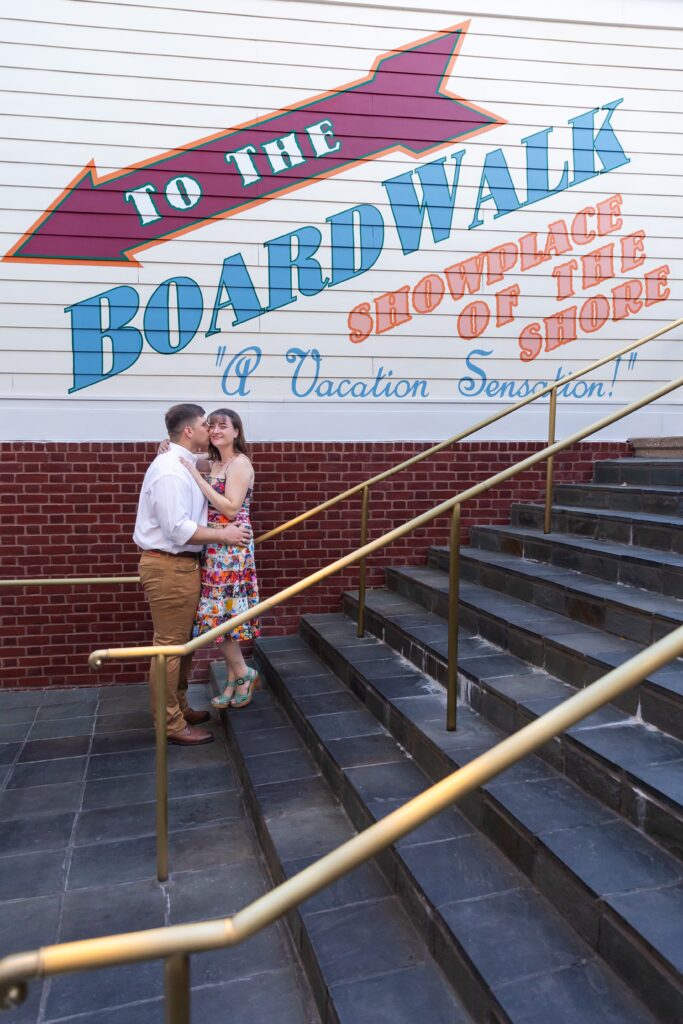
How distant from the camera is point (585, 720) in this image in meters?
2.64

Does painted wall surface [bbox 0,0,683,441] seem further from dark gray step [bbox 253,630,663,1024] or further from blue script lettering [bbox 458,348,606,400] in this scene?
dark gray step [bbox 253,630,663,1024]

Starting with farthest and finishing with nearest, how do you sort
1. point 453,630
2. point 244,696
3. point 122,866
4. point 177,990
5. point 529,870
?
point 244,696 → point 453,630 → point 122,866 → point 529,870 → point 177,990

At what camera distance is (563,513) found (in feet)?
15.5

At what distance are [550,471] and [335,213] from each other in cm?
247

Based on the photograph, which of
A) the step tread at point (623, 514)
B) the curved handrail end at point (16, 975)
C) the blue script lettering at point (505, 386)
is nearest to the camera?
the curved handrail end at point (16, 975)

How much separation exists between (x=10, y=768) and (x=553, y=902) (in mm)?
2869

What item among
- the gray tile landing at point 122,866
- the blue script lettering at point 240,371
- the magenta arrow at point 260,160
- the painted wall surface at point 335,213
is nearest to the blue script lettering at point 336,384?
the painted wall surface at point 335,213

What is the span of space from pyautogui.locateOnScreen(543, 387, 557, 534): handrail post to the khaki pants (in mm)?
2348

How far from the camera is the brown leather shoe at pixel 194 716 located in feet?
13.8

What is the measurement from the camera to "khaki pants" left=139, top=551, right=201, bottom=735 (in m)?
3.68

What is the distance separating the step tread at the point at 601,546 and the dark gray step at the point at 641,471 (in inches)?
30.8

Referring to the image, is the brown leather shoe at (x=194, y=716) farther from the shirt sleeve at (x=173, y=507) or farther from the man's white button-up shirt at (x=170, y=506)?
the shirt sleeve at (x=173, y=507)

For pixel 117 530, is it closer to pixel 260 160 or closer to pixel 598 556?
pixel 260 160

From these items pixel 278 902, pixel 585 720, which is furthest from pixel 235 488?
pixel 278 902
